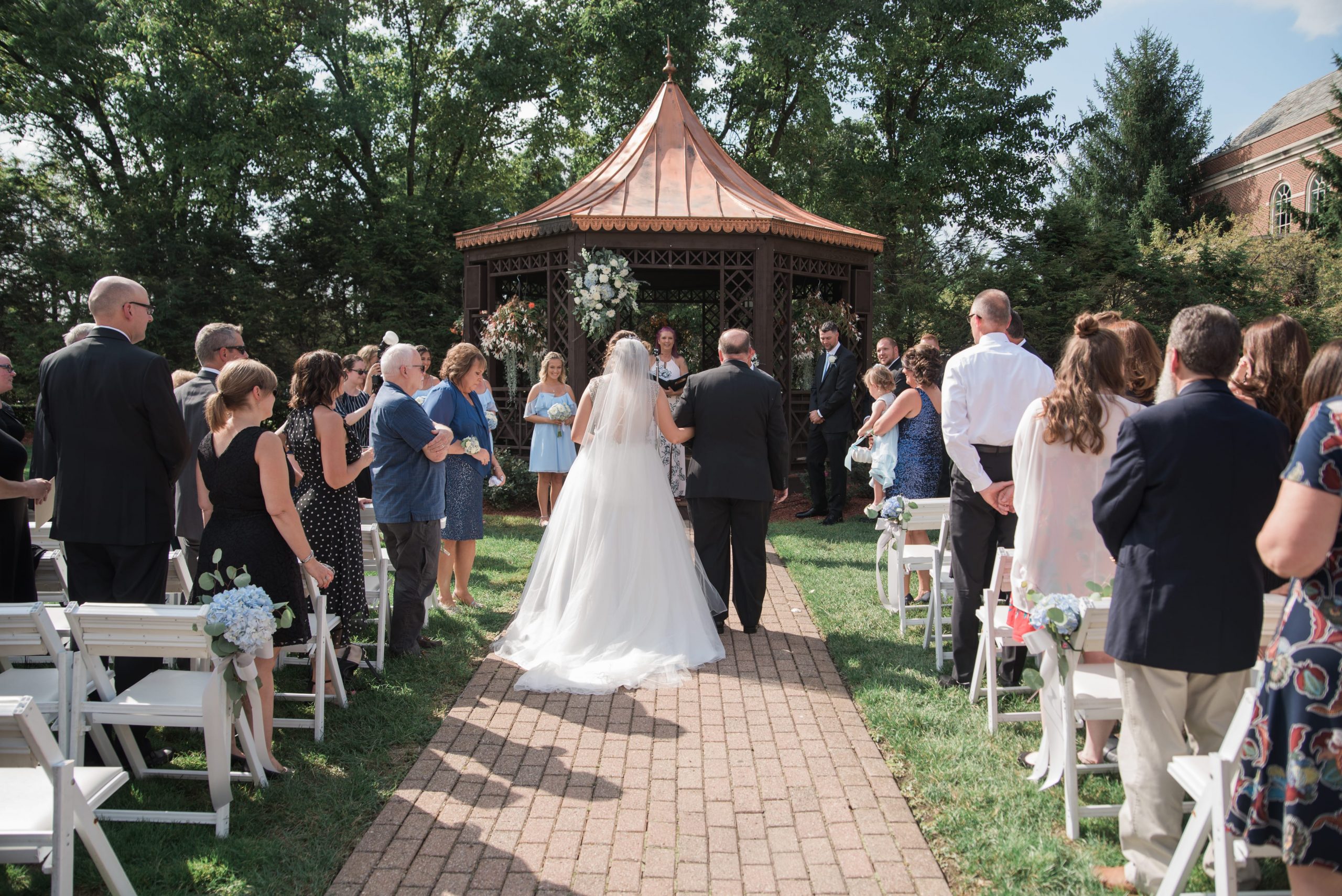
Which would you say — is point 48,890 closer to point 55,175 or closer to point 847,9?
point 847,9

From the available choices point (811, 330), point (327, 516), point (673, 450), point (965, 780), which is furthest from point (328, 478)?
point (811, 330)

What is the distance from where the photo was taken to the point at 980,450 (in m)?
5.34

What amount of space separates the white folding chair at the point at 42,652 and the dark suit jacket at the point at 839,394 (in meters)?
9.09

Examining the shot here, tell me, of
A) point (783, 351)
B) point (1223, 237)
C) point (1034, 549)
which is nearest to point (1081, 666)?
point (1034, 549)

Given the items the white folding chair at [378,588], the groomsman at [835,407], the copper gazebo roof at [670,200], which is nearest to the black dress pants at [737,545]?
the white folding chair at [378,588]

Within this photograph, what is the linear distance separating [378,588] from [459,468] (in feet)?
4.90

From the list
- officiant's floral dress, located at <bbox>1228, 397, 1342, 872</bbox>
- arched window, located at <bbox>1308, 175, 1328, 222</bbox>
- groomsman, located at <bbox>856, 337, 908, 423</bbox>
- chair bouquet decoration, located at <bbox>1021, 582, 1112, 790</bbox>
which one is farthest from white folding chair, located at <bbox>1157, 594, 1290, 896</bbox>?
arched window, located at <bbox>1308, 175, 1328, 222</bbox>

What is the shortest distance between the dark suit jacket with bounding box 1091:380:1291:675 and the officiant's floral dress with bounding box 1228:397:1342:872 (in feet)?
1.61

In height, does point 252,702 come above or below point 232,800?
above

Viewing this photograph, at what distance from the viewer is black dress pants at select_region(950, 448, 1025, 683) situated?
17.1 feet

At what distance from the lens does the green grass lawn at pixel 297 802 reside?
3.34 meters

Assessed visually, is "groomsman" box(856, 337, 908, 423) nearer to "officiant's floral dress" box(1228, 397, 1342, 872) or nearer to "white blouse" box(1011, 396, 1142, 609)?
"white blouse" box(1011, 396, 1142, 609)

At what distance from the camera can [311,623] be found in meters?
4.93

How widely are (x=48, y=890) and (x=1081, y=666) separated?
4395 millimetres
